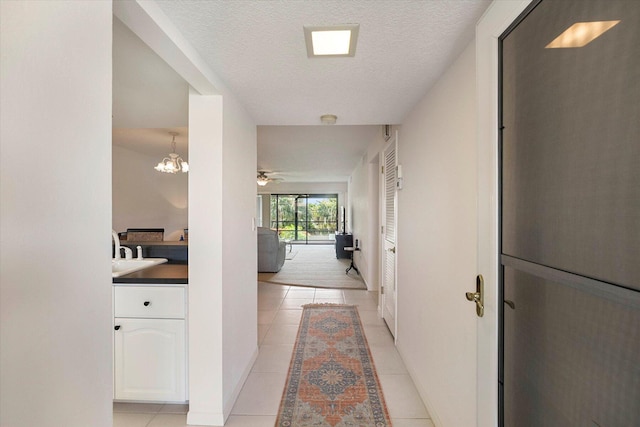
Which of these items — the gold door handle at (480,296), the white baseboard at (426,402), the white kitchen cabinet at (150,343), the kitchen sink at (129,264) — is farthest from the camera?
the kitchen sink at (129,264)

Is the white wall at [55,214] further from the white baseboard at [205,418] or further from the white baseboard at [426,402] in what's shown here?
the white baseboard at [426,402]

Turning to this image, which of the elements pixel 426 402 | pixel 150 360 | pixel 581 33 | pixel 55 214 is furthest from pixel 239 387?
pixel 581 33

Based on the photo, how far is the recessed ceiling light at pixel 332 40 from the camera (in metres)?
1.20

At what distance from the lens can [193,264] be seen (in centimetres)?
171

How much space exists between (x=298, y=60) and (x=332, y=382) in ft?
7.35

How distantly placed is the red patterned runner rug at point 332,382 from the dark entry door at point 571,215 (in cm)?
116

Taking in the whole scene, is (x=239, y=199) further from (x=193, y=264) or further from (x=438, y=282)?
(x=438, y=282)

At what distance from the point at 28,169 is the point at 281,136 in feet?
11.5

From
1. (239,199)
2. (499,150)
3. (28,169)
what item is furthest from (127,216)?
(499,150)

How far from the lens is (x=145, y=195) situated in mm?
5340

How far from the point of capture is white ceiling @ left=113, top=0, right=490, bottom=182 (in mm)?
1096

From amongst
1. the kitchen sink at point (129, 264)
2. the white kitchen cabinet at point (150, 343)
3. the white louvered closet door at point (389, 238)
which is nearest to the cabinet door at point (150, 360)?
the white kitchen cabinet at point (150, 343)

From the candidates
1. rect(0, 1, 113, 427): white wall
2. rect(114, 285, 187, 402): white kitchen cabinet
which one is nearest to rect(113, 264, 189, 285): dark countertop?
rect(114, 285, 187, 402): white kitchen cabinet

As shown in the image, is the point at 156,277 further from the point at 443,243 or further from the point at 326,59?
the point at 443,243
